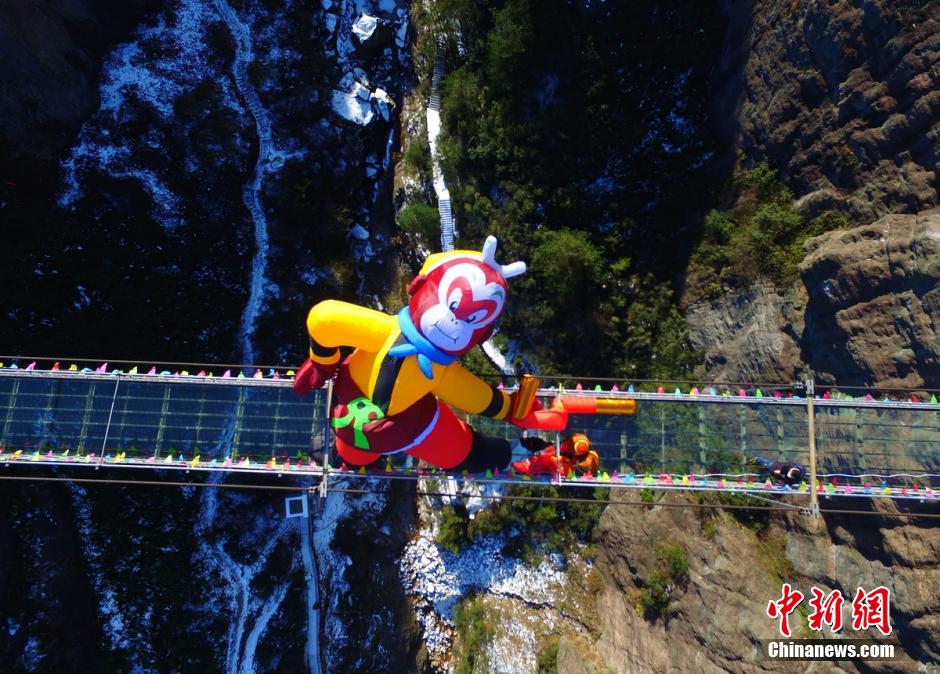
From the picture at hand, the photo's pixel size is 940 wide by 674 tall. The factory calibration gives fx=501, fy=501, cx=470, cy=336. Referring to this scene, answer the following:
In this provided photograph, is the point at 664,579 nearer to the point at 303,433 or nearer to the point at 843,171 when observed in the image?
the point at 303,433

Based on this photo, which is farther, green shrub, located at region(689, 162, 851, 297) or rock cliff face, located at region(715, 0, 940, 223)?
green shrub, located at region(689, 162, 851, 297)

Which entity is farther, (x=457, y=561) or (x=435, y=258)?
(x=457, y=561)

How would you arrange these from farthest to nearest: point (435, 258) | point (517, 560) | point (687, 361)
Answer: point (517, 560) → point (687, 361) → point (435, 258)

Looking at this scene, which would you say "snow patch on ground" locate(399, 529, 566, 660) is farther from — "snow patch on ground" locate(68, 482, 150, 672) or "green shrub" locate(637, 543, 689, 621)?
"snow patch on ground" locate(68, 482, 150, 672)

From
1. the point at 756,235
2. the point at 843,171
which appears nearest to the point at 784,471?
the point at 756,235

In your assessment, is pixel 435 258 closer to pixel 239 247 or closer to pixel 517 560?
pixel 239 247

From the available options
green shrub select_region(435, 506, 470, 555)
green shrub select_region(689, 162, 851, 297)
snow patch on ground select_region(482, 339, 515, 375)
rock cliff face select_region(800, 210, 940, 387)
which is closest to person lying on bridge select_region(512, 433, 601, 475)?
snow patch on ground select_region(482, 339, 515, 375)

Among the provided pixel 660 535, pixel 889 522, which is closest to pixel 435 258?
pixel 660 535

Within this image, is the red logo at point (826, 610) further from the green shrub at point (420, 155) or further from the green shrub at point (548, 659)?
the green shrub at point (420, 155)
